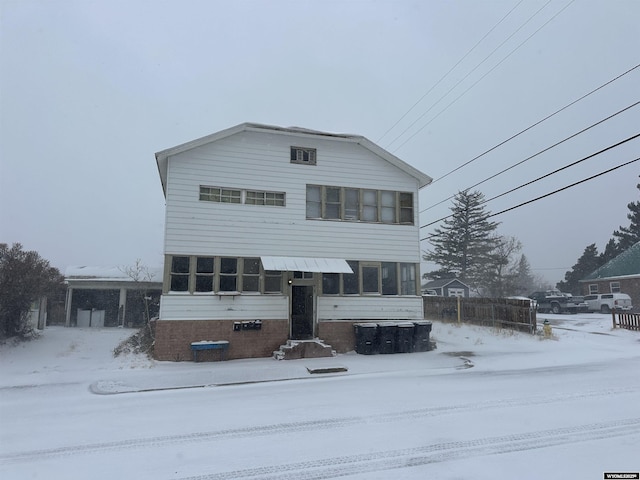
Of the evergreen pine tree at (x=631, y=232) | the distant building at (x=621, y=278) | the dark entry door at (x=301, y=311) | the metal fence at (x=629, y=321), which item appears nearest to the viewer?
the dark entry door at (x=301, y=311)

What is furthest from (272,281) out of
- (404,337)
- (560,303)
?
(560,303)

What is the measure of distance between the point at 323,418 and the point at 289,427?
70cm

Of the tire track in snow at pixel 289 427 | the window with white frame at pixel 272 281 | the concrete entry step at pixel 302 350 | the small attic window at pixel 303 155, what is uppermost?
the small attic window at pixel 303 155

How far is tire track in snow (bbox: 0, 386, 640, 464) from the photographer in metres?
5.86

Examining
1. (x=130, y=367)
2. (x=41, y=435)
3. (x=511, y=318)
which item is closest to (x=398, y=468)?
(x=41, y=435)

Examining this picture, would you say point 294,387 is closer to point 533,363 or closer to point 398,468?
point 398,468

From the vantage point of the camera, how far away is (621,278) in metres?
35.2

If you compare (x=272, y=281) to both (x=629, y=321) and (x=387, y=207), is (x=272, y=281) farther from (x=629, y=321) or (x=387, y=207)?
(x=629, y=321)

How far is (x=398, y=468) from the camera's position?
5.05 meters

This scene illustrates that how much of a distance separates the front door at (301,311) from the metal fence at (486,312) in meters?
9.78

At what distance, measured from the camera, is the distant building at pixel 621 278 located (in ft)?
111

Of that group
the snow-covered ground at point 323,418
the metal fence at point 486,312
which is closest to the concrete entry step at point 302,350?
the snow-covered ground at point 323,418

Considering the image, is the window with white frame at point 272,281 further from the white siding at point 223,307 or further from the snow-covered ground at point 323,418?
the snow-covered ground at point 323,418

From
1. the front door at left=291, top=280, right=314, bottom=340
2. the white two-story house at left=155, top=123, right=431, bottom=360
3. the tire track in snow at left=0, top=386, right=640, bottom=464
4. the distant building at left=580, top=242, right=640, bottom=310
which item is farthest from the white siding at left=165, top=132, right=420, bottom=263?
the distant building at left=580, top=242, right=640, bottom=310
